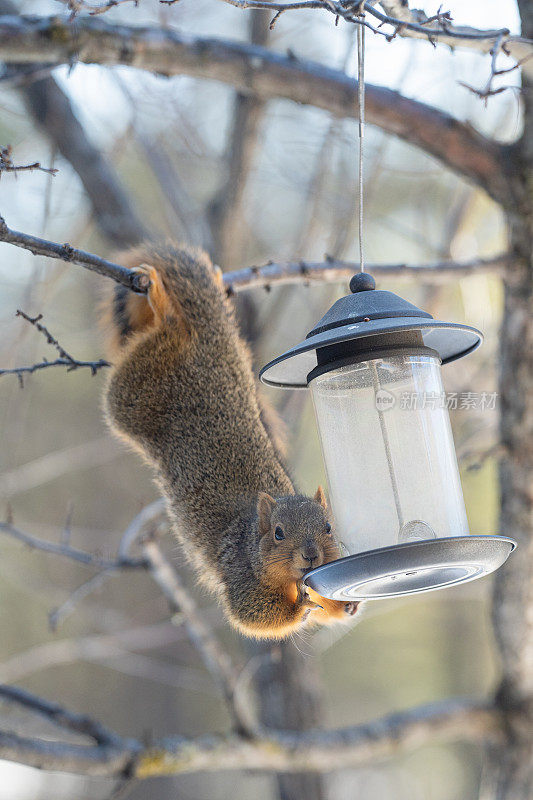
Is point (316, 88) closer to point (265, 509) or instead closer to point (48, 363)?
point (48, 363)

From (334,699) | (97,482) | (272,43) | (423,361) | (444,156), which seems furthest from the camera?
(334,699)

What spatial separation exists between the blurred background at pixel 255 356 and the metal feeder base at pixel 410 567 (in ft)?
1.76

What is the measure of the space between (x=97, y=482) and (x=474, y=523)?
3914mm

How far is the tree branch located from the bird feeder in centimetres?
134

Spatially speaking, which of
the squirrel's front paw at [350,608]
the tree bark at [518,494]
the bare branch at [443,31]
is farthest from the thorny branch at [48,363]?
the tree bark at [518,494]

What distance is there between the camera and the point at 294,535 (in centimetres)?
184

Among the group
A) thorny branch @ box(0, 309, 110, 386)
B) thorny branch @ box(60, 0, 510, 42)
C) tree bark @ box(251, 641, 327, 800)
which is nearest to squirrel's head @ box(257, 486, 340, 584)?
thorny branch @ box(0, 309, 110, 386)

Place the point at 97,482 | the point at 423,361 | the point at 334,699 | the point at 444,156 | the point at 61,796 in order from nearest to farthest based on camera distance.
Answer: the point at 423,361 → the point at 444,156 → the point at 61,796 → the point at 97,482 → the point at 334,699

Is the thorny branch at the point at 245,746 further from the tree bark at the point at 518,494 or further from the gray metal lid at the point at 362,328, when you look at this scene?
the gray metal lid at the point at 362,328

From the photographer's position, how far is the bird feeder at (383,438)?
4.83 feet

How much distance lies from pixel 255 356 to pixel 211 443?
1638 millimetres

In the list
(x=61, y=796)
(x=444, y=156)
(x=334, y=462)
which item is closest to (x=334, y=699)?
(x=61, y=796)

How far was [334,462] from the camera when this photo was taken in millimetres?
1709

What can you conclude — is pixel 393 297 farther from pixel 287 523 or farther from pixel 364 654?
pixel 364 654
